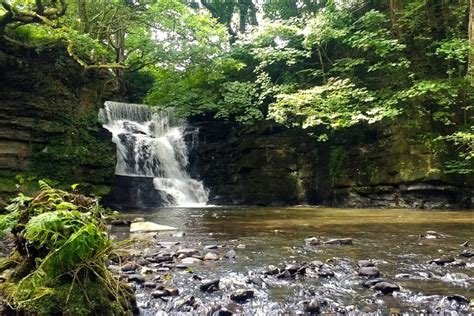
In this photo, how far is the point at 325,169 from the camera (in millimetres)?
17125

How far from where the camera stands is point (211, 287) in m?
3.86

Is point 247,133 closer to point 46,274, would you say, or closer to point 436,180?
point 436,180

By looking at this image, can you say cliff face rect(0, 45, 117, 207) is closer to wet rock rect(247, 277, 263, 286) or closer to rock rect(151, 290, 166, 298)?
rock rect(151, 290, 166, 298)

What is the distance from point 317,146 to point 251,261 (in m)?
13.3

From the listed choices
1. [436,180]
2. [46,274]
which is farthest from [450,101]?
[46,274]

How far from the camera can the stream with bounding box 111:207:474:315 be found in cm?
343

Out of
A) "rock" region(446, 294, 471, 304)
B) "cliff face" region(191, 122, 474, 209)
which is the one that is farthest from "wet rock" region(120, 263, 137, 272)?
"cliff face" region(191, 122, 474, 209)

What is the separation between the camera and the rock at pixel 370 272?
4.25 m

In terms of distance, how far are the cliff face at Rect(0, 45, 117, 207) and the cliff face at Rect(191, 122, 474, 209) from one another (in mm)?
6366

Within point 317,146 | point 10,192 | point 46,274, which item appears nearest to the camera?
point 46,274

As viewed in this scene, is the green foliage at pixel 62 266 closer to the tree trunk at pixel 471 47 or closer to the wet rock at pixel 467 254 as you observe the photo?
the wet rock at pixel 467 254

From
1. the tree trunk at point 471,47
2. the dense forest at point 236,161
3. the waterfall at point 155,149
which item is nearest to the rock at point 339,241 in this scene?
the dense forest at point 236,161

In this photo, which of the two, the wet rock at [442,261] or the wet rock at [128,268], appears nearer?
the wet rock at [128,268]

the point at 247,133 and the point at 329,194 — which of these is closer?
the point at 329,194
